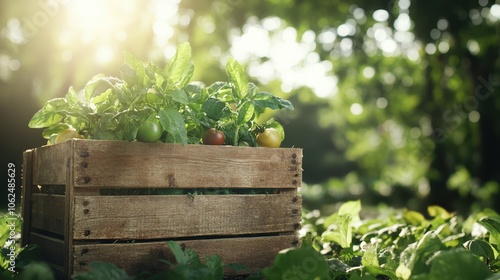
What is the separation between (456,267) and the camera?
2.03 meters

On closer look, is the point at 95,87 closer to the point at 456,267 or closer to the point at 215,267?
the point at 215,267

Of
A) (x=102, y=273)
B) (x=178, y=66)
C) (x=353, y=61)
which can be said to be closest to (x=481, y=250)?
(x=178, y=66)

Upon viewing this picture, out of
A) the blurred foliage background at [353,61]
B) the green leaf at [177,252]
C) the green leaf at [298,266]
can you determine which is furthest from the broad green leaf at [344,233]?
the blurred foliage background at [353,61]

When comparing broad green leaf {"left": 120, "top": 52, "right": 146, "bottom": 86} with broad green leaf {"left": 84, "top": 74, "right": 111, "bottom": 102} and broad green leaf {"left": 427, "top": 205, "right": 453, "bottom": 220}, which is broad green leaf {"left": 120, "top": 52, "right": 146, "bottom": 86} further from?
broad green leaf {"left": 427, "top": 205, "right": 453, "bottom": 220}

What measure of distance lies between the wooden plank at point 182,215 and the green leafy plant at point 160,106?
275 millimetres

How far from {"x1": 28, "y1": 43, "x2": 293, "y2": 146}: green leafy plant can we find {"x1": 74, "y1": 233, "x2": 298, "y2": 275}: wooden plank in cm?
46

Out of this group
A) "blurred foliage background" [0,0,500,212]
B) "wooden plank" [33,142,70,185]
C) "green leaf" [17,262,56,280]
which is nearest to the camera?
"green leaf" [17,262,56,280]

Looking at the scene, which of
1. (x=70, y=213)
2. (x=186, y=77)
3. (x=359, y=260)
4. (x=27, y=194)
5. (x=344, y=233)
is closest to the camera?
(x=70, y=213)

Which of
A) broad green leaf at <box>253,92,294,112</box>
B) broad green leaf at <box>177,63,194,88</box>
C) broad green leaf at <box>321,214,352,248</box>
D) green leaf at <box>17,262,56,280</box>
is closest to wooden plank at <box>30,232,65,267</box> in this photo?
green leaf at <box>17,262,56,280</box>

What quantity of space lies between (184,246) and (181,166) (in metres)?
0.35

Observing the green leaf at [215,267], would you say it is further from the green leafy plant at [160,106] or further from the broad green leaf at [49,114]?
the broad green leaf at [49,114]

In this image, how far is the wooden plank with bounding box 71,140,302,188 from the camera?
245 centimetres

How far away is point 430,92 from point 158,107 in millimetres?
9588

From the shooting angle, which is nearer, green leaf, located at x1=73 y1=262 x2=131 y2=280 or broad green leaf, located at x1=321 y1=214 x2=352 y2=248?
green leaf, located at x1=73 y1=262 x2=131 y2=280
